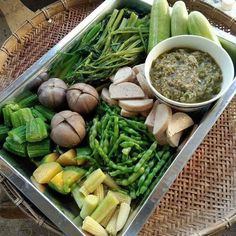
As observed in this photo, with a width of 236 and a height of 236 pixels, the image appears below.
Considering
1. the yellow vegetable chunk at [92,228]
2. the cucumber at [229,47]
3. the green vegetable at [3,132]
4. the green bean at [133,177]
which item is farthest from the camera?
the cucumber at [229,47]

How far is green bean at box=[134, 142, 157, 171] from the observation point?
66.2 inches

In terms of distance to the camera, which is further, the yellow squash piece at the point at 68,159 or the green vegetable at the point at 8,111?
the green vegetable at the point at 8,111

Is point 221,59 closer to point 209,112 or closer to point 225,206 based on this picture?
point 209,112

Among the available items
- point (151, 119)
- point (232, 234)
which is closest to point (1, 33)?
point (151, 119)

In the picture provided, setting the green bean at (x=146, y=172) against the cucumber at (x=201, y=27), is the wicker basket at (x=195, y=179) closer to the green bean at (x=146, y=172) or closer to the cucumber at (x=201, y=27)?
the green bean at (x=146, y=172)

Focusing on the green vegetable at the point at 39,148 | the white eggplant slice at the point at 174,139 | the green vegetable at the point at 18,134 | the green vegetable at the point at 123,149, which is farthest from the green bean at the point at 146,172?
the green vegetable at the point at 18,134

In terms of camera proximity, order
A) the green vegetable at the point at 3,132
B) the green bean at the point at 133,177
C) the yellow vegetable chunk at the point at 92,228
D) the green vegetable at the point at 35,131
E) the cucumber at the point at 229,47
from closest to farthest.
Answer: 1. the yellow vegetable chunk at the point at 92,228
2. the green bean at the point at 133,177
3. the green vegetable at the point at 35,131
4. the green vegetable at the point at 3,132
5. the cucumber at the point at 229,47

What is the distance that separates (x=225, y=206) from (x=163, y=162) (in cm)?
32

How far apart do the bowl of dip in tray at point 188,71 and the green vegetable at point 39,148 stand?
549 mm

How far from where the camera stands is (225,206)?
1705 mm

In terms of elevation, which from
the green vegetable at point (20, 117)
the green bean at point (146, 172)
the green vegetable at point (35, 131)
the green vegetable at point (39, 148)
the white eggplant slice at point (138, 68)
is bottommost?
the green vegetable at point (39, 148)

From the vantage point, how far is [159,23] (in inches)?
80.0

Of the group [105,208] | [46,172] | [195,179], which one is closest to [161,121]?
[195,179]

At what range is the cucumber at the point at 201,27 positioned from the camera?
1938 millimetres
